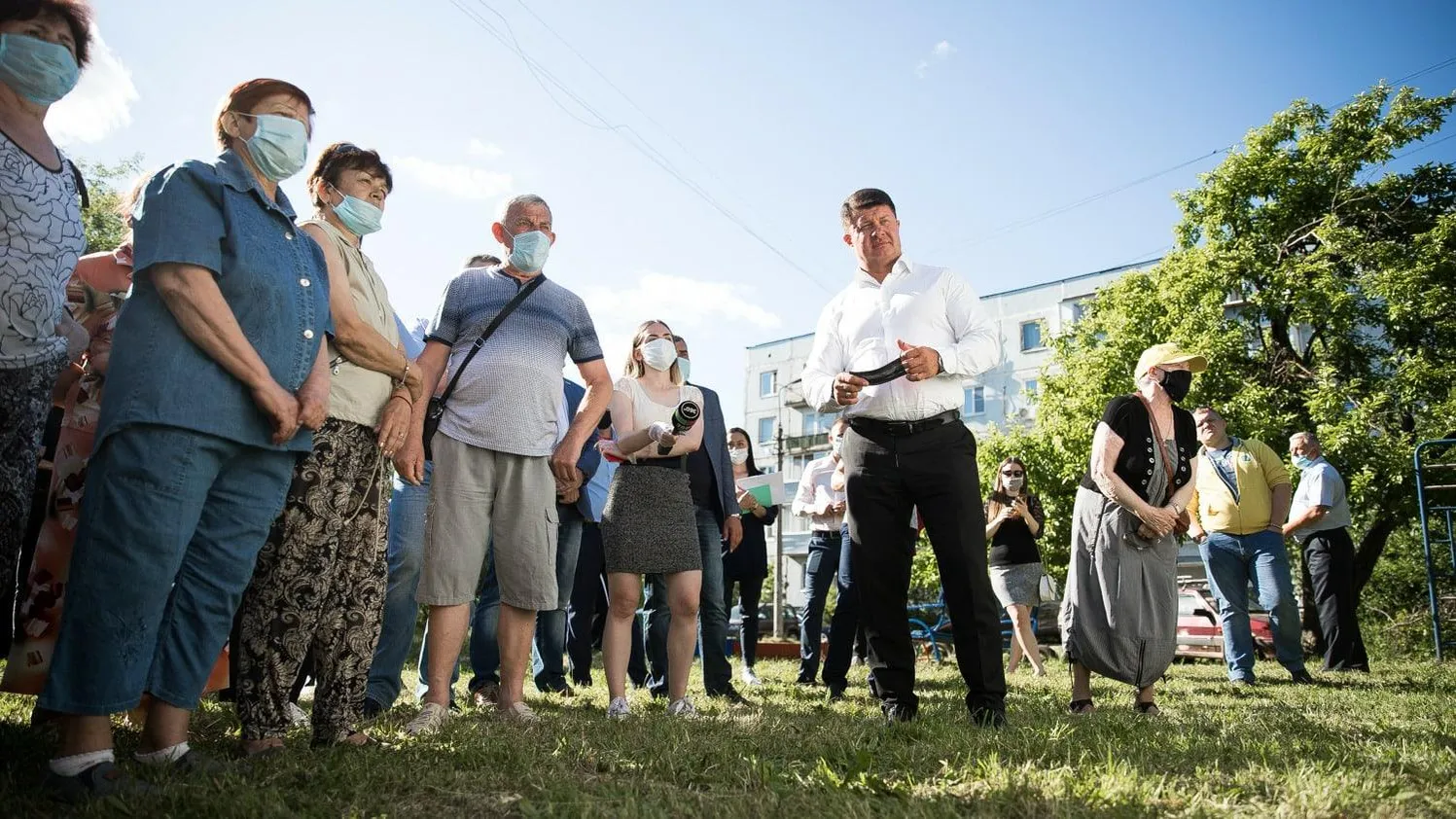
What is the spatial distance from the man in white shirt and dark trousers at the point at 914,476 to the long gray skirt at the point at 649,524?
0.95 meters

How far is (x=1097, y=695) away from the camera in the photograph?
6344 millimetres

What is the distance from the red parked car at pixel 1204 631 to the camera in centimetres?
1619

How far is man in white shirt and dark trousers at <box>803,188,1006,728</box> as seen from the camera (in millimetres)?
4355

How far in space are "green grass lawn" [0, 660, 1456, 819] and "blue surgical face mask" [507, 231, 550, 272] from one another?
2.02m

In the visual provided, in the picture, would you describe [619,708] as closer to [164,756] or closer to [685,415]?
[685,415]

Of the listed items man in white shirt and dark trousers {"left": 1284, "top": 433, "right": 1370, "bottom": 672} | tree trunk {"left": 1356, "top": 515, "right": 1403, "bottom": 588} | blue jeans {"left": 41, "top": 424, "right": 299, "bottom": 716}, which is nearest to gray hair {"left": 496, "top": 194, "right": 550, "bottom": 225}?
blue jeans {"left": 41, "top": 424, "right": 299, "bottom": 716}

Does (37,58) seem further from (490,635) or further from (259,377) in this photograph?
(490,635)

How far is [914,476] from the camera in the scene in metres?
4.45

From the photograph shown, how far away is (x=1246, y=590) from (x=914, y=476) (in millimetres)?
5190

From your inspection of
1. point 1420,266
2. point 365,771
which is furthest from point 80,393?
point 1420,266

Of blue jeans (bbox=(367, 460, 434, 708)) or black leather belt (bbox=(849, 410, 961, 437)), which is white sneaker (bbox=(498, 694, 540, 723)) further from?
black leather belt (bbox=(849, 410, 961, 437))

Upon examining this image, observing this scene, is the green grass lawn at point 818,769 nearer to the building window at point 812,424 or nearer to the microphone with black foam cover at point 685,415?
the microphone with black foam cover at point 685,415

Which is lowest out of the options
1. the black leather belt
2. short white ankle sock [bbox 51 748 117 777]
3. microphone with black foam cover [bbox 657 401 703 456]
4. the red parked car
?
the red parked car

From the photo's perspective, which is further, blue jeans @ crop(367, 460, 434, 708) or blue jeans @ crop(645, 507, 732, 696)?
blue jeans @ crop(645, 507, 732, 696)
